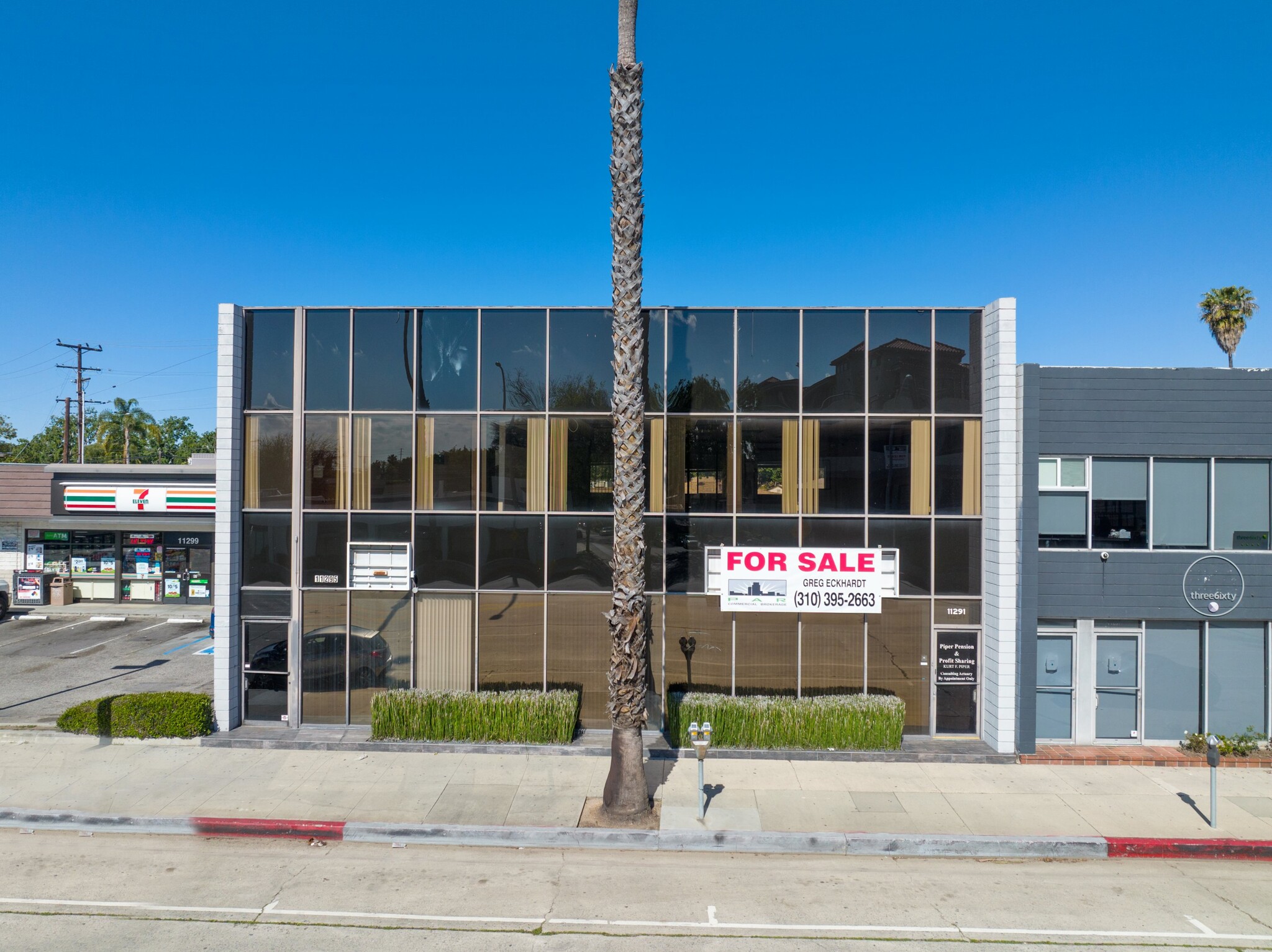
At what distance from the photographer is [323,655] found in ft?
46.7

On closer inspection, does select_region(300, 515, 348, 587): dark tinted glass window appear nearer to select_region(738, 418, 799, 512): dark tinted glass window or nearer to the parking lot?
the parking lot

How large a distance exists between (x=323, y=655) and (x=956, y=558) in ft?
39.7

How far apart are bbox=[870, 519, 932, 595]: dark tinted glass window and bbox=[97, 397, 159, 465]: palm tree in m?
71.1

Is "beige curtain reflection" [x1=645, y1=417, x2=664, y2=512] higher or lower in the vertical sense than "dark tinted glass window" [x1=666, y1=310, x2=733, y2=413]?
lower

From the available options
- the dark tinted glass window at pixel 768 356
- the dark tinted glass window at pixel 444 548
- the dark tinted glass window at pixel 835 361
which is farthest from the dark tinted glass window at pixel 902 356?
the dark tinted glass window at pixel 444 548

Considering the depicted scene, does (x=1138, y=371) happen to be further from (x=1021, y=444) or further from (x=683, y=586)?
(x=683, y=586)

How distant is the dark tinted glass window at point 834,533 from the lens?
1395cm

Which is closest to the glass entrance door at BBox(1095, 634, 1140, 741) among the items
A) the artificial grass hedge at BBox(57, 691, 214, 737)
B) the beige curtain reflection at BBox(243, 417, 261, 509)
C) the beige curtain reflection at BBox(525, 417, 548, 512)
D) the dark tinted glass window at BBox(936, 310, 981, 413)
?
the dark tinted glass window at BBox(936, 310, 981, 413)

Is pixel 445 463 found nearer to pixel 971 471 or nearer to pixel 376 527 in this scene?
pixel 376 527

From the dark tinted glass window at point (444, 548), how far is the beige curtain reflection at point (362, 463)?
1.12 m

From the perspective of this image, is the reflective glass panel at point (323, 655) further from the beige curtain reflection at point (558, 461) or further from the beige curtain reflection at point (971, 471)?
the beige curtain reflection at point (971, 471)

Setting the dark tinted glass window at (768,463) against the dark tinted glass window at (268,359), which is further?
the dark tinted glass window at (268,359)

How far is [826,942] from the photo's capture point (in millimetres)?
7961

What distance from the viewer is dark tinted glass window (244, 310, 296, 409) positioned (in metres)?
14.3
